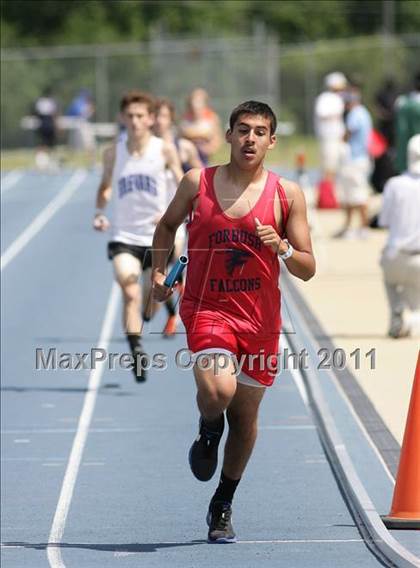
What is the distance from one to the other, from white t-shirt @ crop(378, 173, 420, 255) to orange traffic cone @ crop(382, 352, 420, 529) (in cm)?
618

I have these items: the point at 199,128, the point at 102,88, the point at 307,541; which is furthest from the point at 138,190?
the point at 102,88

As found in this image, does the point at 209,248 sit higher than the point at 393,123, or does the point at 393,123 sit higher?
the point at 209,248

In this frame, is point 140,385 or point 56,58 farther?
point 56,58

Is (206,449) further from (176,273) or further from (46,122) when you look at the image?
(46,122)

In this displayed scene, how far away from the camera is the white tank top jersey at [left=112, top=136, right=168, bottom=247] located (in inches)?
494

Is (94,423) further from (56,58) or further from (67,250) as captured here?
(56,58)

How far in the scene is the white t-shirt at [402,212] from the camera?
1448 cm

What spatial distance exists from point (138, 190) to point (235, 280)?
4.93 meters

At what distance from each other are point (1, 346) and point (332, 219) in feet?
45.0

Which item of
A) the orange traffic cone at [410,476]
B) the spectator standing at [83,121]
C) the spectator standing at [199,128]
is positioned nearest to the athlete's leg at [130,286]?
the orange traffic cone at [410,476]

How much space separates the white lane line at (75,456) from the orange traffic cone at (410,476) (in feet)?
5.43

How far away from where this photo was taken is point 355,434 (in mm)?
11219

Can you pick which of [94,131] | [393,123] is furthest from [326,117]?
[94,131]

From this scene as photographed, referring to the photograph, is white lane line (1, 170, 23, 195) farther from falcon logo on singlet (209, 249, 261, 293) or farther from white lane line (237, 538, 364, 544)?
falcon logo on singlet (209, 249, 261, 293)
